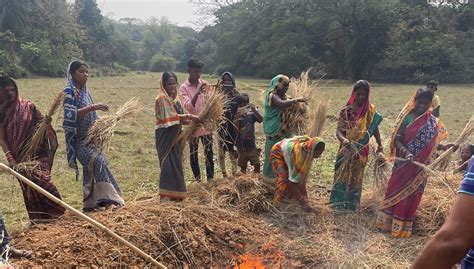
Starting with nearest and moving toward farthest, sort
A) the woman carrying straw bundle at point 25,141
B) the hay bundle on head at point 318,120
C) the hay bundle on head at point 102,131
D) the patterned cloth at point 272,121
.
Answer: the woman carrying straw bundle at point 25,141 → the hay bundle on head at point 102,131 → the hay bundle on head at point 318,120 → the patterned cloth at point 272,121

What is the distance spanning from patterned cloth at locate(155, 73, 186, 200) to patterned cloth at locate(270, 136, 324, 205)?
0.97 meters

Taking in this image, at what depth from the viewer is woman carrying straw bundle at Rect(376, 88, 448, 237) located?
13.5ft

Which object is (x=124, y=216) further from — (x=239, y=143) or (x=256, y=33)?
(x=256, y=33)

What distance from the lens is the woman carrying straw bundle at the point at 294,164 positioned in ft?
13.7

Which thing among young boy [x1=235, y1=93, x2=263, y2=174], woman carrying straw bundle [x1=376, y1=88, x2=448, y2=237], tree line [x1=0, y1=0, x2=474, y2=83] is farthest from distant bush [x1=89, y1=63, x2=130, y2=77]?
woman carrying straw bundle [x1=376, y1=88, x2=448, y2=237]

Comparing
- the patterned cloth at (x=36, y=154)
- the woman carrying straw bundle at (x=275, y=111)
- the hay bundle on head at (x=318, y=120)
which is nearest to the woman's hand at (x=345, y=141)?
the hay bundle on head at (x=318, y=120)

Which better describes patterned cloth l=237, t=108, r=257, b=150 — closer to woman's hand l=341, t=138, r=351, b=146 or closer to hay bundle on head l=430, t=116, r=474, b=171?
woman's hand l=341, t=138, r=351, b=146

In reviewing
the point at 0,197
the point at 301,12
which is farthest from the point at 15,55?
the point at 0,197

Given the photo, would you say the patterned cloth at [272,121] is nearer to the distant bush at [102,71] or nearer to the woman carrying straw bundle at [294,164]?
the woman carrying straw bundle at [294,164]

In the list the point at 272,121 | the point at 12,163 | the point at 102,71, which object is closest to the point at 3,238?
the point at 12,163

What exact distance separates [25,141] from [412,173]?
352 cm

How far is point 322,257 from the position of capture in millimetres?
3627

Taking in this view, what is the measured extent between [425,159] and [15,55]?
30.6 meters

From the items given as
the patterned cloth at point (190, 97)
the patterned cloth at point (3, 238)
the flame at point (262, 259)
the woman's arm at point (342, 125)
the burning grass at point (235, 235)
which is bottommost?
the flame at point (262, 259)
